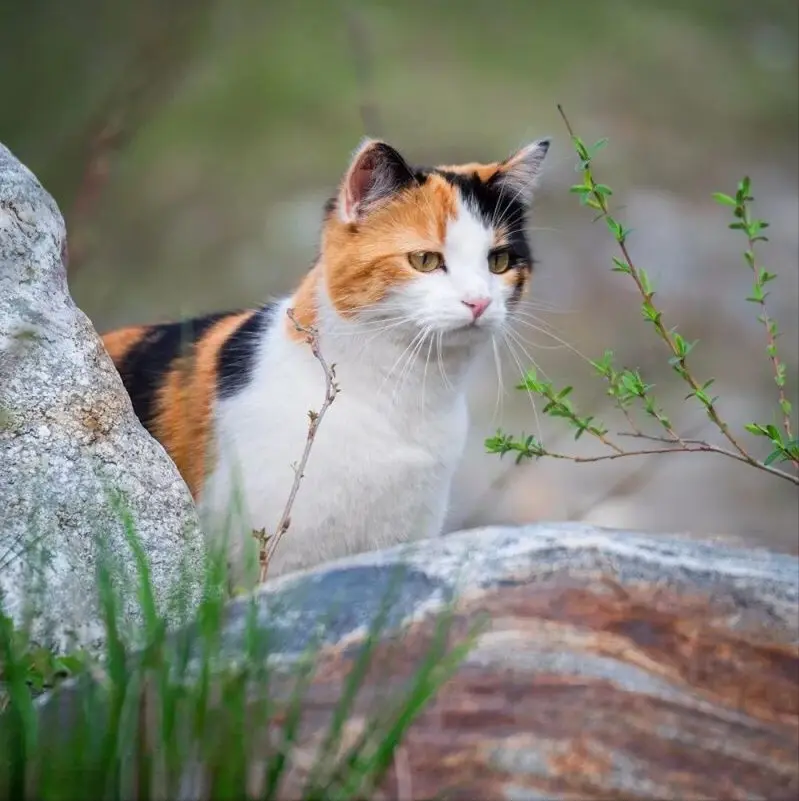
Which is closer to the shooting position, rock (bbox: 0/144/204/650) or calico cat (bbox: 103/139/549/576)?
rock (bbox: 0/144/204/650)

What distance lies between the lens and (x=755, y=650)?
4.79 ft

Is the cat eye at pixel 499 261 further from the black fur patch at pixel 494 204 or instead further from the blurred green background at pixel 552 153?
the blurred green background at pixel 552 153

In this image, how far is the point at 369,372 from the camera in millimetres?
2344

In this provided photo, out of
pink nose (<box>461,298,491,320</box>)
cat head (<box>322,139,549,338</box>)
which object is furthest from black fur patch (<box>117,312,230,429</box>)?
pink nose (<box>461,298,491,320</box>)

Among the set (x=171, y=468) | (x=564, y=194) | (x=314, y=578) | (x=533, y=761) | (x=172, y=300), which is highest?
(x=564, y=194)

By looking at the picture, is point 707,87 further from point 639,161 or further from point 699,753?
point 699,753

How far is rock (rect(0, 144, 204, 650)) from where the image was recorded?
1680 millimetres

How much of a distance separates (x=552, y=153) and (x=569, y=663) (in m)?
3.64

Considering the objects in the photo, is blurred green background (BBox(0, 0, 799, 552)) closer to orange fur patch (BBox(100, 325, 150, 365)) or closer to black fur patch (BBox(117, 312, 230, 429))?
orange fur patch (BBox(100, 325, 150, 365))

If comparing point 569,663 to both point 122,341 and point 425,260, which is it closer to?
point 425,260

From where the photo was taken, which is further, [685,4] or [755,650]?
[685,4]

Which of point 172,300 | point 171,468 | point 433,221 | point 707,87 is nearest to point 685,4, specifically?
point 707,87

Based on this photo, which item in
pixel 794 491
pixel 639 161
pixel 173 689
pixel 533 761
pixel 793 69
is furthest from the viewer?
pixel 793 69

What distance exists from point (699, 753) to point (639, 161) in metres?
4.59
